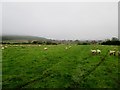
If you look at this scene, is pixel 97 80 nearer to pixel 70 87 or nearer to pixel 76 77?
pixel 76 77

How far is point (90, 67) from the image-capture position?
87.8 feet

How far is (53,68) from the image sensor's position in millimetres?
25922

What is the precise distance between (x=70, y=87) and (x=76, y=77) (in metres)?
3.29

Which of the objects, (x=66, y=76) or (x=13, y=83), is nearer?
(x=13, y=83)

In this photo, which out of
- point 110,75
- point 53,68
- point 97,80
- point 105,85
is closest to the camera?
point 105,85

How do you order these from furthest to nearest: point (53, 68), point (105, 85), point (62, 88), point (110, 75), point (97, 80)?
1. point (53, 68)
2. point (110, 75)
3. point (97, 80)
4. point (105, 85)
5. point (62, 88)

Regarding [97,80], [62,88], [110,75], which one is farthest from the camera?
[110,75]

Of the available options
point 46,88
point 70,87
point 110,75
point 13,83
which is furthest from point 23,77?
point 110,75

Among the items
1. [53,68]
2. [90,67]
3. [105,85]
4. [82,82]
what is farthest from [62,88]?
[90,67]

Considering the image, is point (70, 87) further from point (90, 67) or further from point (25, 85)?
point (90, 67)

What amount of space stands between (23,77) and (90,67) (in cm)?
991

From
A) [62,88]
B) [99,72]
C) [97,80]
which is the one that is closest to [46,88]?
[62,88]

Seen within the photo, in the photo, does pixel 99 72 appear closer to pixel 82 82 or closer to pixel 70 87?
pixel 82 82

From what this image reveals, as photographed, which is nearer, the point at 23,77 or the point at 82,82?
the point at 82,82
